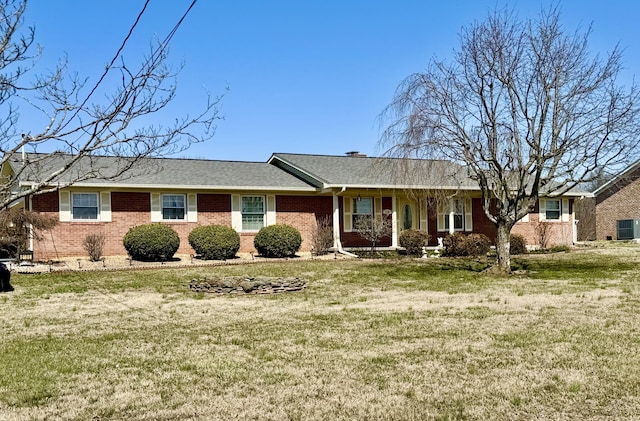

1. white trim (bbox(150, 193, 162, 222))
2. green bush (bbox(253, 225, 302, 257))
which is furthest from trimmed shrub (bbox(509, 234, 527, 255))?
white trim (bbox(150, 193, 162, 222))

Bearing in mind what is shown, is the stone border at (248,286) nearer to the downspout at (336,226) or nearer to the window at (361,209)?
the downspout at (336,226)

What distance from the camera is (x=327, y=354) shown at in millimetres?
6926

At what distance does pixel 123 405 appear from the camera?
5168 mm

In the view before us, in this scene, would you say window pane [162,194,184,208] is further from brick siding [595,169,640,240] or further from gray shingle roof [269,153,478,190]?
brick siding [595,169,640,240]

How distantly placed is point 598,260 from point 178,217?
14911mm

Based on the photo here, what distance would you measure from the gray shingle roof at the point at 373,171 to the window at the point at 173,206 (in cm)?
520

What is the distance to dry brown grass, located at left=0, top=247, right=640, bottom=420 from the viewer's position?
5.09m

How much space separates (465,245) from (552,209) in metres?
7.63

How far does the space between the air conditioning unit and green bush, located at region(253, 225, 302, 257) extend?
21.6 m

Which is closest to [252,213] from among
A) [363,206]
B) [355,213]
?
[355,213]

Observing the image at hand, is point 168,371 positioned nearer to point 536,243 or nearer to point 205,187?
point 205,187

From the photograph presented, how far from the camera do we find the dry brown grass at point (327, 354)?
509 centimetres

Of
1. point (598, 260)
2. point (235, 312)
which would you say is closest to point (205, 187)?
point (235, 312)

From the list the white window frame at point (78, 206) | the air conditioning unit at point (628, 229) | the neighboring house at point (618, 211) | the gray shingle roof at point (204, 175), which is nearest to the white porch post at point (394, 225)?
the gray shingle roof at point (204, 175)
